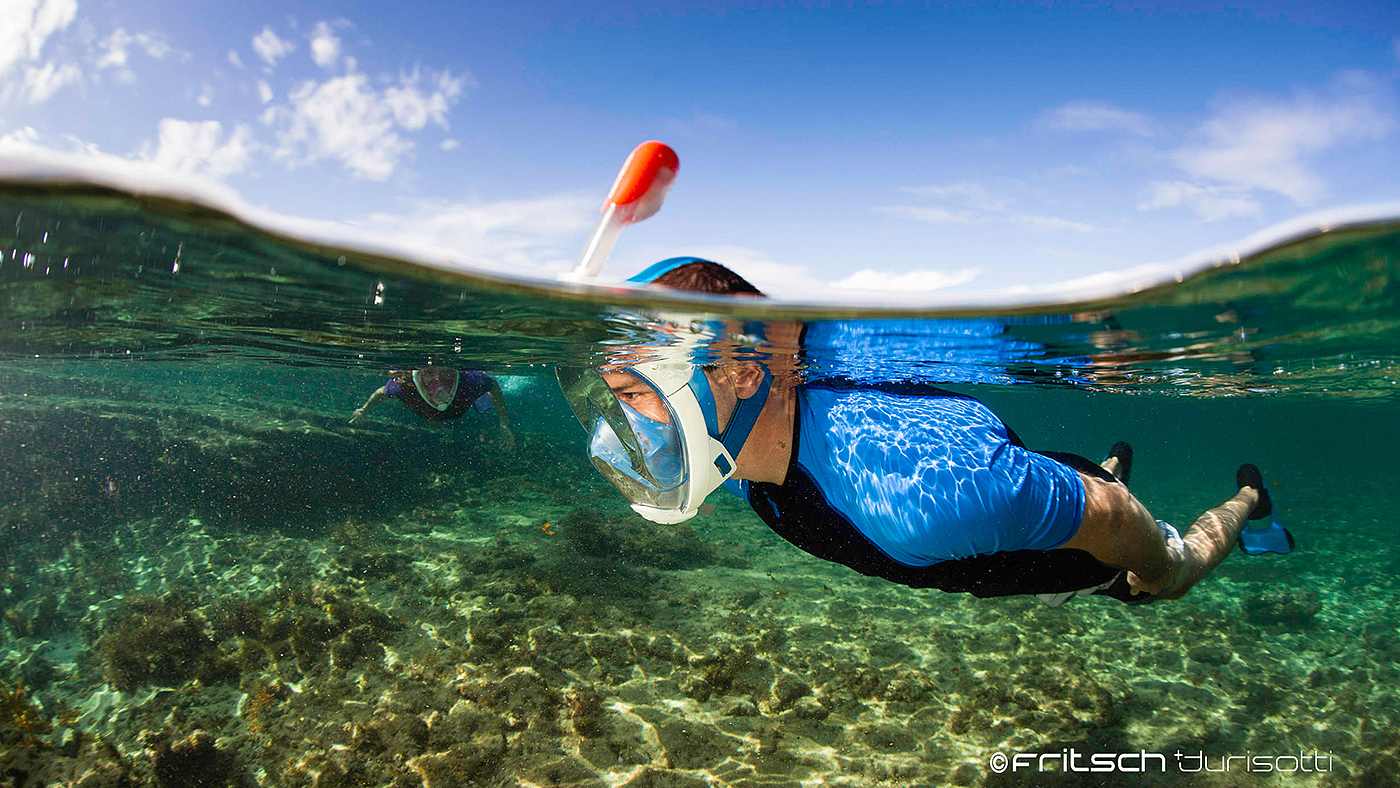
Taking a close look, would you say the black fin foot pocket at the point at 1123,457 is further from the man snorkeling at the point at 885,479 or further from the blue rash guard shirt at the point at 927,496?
the blue rash guard shirt at the point at 927,496

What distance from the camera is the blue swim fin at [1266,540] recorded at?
22.2ft

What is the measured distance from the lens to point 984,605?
33.8 feet

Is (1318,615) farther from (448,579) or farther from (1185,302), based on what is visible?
(448,579)

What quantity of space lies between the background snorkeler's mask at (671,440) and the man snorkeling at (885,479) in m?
0.01

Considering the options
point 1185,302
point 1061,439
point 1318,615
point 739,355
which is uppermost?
point 1185,302

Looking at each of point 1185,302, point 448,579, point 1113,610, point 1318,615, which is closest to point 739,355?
point 1185,302

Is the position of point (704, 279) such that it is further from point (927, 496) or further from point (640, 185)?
point (927, 496)

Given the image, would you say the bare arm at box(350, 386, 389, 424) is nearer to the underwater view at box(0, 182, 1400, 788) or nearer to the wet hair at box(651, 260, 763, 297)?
the underwater view at box(0, 182, 1400, 788)

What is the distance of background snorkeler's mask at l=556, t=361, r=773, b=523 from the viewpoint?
3.67 meters

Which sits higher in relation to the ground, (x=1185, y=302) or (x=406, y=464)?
(x=1185, y=302)

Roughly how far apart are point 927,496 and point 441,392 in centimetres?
1397

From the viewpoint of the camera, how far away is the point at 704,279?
5211 millimetres

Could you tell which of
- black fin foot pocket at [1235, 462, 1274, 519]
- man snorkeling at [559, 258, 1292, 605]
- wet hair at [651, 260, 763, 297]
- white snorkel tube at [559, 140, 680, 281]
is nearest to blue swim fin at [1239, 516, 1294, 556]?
black fin foot pocket at [1235, 462, 1274, 519]

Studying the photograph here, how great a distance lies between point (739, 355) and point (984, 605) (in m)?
6.55
